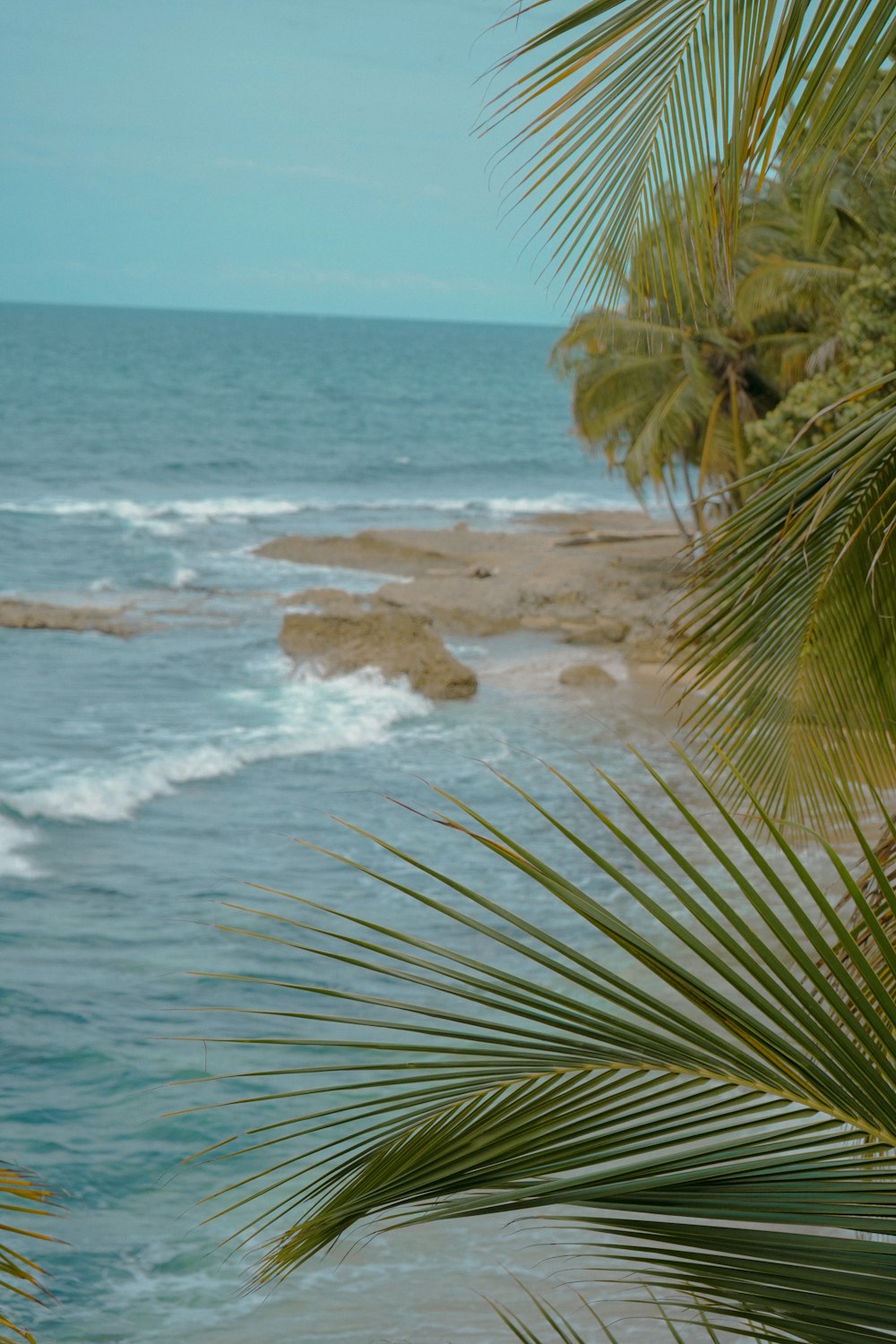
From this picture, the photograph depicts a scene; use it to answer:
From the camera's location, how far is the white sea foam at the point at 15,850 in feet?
34.4

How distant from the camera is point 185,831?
11.5m

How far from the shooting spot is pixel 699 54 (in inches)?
107

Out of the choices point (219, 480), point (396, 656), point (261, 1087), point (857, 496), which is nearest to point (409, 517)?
point (219, 480)

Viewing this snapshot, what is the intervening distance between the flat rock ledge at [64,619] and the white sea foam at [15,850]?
7773 mm

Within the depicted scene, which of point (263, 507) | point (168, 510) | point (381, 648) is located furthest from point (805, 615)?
point (263, 507)

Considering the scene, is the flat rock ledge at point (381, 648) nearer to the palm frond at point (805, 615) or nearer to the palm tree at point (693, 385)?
the palm tree at point (693, 385)

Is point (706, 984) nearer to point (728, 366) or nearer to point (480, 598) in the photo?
point (728, 366)

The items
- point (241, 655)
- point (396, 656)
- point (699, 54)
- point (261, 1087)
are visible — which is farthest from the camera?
point (241, 655)

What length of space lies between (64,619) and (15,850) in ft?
29.5

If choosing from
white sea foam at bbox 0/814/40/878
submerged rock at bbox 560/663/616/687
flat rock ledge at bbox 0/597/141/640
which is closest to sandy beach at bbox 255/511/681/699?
submerged rock at bbox 560/663/616/687

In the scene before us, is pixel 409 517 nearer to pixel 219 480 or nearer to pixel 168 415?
pixel 219 480

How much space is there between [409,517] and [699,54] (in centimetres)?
2951

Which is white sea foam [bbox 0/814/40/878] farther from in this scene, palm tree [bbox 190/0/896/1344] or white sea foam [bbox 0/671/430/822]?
palm tree [bbox 190/0/896/1344]

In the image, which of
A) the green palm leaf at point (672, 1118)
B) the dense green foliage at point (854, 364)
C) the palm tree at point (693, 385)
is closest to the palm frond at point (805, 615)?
the green palm leaf at point (672, 1118)
